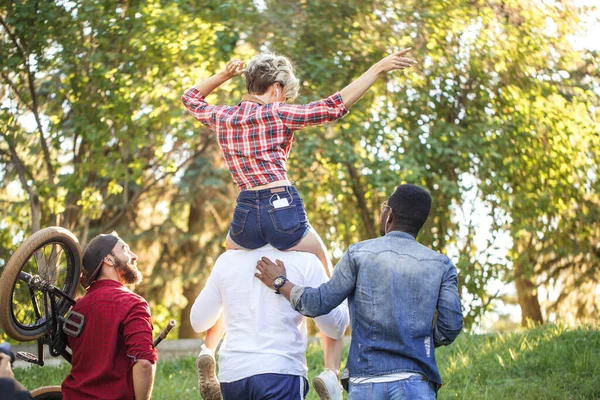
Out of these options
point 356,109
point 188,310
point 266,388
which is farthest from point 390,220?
point 188,310

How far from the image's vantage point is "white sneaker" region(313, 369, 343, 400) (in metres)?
4.06

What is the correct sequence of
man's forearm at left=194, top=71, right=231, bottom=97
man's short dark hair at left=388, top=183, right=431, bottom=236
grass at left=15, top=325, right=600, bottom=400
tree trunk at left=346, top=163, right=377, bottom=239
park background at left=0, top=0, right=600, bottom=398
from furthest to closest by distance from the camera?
tree trunk at left=346, top=163, right=377, bottom=239, park background at left=0, top=0, right=600, bottom=398, grass at left=15, top=325, right=600, bottom=400, man's forearm at left=194, top=71, right=231, bottom=97, man's short dark hair at left=388, top=183, right=431, bottom=236

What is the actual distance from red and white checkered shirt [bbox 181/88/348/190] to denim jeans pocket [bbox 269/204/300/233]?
0.18 meters

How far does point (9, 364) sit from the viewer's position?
338cm

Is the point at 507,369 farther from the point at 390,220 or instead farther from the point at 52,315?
the point at 52,315

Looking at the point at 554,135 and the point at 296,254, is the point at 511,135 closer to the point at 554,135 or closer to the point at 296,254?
the point at 554,135

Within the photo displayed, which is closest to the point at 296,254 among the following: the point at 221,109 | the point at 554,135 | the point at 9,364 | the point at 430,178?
the point at 221,109

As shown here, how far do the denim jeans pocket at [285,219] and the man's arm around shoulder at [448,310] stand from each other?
2.65ft

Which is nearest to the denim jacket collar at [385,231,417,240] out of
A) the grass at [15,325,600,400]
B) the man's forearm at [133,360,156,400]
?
the man's forearm at [133,360,156,400]

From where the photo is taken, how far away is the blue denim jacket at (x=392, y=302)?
367cm

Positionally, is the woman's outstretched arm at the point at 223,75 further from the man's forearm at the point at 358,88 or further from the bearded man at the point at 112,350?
the bearded man at the point at 112,350

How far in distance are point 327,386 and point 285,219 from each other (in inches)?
34.3

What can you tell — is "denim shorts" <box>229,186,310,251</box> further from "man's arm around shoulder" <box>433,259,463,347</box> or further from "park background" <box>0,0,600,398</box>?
"park background" <box>0,0,600,398</box>

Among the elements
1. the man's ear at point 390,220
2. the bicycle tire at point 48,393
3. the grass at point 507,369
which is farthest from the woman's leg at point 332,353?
the grass at point 507,369
